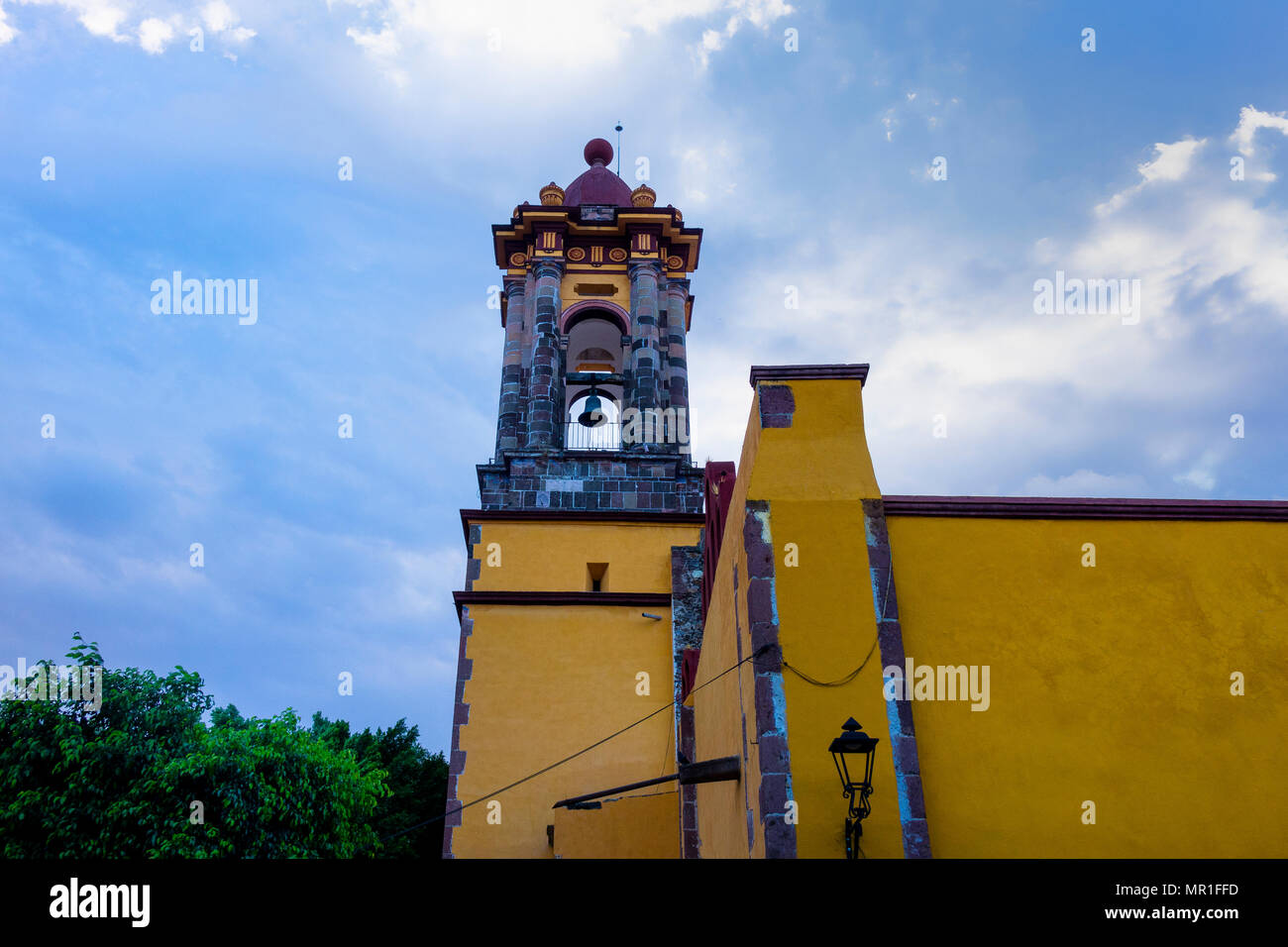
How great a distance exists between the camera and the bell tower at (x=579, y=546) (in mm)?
14039

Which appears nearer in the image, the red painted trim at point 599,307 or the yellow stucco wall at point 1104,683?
the yellow stucco wall at point 1104,683

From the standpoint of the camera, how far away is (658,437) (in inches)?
→ 730

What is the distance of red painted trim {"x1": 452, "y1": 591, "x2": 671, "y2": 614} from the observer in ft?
49.8

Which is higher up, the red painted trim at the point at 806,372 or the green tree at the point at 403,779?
the red painted trim at the point at 806,372

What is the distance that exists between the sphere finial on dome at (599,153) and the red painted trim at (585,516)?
11.8 m

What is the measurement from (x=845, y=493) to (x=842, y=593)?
89cm

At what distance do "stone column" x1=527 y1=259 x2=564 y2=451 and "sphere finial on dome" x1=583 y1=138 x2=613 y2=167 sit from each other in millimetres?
5273

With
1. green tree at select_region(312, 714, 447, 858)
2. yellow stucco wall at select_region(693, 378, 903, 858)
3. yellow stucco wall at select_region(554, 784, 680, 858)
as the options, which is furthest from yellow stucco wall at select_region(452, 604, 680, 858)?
green tree at select_region(312, 714, 447, 858)

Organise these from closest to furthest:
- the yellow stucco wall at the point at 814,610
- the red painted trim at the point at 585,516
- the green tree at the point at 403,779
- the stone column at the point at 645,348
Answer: the yellow stucco wall at the point at 814,610 < the red painted trim at the point at 585,516 < the stone column at the point at 645,348 < the green tree at the point at 403,779

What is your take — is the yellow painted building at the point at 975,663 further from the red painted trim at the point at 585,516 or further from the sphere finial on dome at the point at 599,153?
the sphere finial on dome at the point at 599,153

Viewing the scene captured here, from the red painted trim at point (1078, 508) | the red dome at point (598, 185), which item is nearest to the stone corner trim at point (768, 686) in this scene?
the red painted trim at point (1078, 508)

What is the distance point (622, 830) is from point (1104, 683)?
772cm
